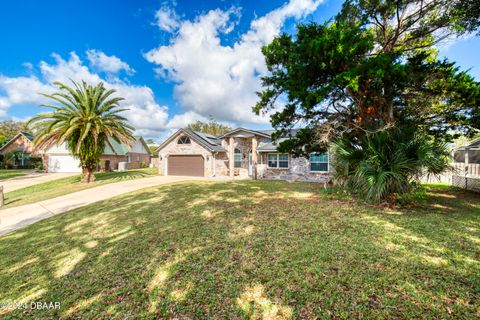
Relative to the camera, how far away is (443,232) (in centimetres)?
431

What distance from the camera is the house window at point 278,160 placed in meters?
16.9

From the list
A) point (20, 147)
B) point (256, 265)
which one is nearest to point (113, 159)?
point (20, 147)

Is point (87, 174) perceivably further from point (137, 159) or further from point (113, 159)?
point (137, 159)

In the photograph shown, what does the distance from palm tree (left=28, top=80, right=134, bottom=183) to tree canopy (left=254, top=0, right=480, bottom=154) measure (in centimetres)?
1179

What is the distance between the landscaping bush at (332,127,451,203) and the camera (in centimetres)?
579

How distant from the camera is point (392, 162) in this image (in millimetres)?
5992

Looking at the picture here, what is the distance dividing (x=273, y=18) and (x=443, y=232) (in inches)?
452

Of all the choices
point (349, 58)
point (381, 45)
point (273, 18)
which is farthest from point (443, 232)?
point (273, 18)

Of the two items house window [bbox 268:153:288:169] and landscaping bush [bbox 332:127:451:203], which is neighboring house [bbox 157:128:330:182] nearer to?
house window [bbox 268:153:288:169]

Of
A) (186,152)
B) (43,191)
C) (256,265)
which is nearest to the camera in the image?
(256,265)

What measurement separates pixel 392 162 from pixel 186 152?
17.5m

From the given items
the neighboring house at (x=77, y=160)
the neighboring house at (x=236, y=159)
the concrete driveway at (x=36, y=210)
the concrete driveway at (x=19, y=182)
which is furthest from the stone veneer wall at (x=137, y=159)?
the concrete driveway at (x=36, y=210)

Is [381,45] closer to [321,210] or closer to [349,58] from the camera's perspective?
[349,58]

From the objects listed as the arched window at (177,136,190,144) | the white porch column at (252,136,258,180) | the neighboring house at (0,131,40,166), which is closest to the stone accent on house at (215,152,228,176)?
the arched window at (177,136,190,144)
